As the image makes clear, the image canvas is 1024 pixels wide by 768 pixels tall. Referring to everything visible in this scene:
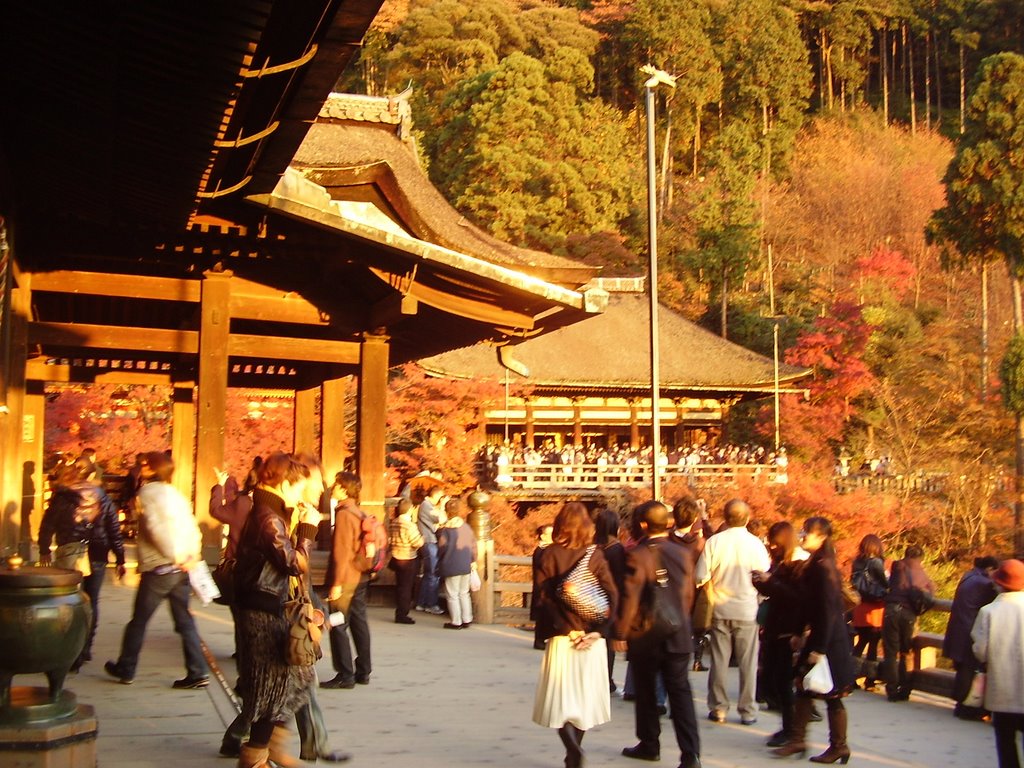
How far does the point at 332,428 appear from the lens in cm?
1394

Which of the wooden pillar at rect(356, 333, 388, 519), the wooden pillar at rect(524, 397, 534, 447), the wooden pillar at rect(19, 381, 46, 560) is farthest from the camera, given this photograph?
the wooden pillar at rect(524, 397, 534, 447)

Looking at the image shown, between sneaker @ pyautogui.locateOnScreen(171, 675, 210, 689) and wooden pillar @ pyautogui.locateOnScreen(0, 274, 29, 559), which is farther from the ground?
wooden pillar @ pyautogui.locateOnScreen(0, 274, 29, 559)

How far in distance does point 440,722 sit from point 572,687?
163 centimetres

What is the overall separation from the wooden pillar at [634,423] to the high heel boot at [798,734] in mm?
33143

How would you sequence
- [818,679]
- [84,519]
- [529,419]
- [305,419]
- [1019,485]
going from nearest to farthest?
[818,679]
[84,519]
[305,419]
[1019,485]
[529,419]

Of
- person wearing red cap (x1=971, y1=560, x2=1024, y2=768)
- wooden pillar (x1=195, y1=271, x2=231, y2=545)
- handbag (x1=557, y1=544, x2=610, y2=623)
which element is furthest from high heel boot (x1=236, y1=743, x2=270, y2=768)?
wooden pillar (x1=195, y1=271, x2=231, y2=545)

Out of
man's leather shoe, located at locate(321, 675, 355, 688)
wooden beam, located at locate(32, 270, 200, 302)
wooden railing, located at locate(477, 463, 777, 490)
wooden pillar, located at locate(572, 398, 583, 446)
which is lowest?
man's leather shoe, located at locate(321, 675, 355, 688)

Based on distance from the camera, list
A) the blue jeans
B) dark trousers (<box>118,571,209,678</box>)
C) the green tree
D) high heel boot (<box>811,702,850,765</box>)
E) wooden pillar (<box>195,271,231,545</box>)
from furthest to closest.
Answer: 1. the green tree
2. the blue jeans
3. wooden pillar (<box>195,271,231,545</box>)
4. dark trousers (<box>118,571,209,678</box>)
5. high heel boot (<box>811,702,850,765</box>)

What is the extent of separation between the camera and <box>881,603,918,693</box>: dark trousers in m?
9.20

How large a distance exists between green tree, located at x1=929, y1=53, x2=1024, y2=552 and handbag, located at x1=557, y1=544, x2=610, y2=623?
27887mm

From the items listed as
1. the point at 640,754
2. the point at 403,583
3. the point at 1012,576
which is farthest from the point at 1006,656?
the point at 403,583

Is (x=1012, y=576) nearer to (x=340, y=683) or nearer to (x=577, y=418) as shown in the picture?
(x=340, y=683)

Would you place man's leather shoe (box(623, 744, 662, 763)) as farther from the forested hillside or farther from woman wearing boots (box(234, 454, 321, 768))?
the forested hillside

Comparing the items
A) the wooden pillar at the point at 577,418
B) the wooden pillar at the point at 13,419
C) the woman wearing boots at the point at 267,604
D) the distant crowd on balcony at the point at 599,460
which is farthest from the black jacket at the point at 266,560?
the wooden pillar at the point at 577,418
